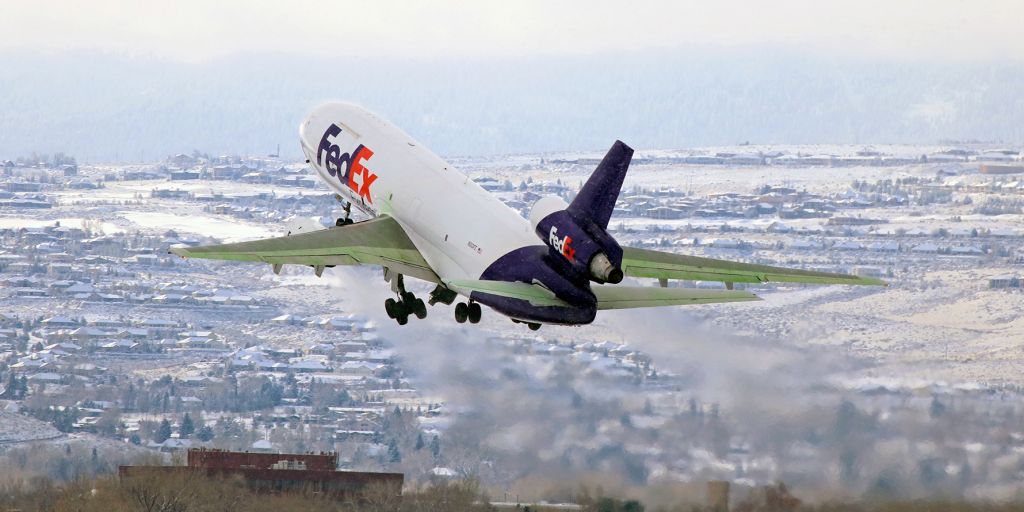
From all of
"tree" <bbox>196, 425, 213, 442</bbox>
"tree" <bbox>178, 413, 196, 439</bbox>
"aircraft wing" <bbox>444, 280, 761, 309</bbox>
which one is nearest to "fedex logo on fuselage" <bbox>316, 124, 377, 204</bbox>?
"aircraft wing" <bbox>444, 280, 761, 309</bbox>

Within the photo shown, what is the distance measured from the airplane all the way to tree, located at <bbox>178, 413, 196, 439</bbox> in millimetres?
51062

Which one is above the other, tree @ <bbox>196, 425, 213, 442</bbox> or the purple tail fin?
the purple tail fin

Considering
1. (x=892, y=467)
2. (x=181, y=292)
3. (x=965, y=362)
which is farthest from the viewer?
(x=181, y=292)

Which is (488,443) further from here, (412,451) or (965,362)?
(965,362)

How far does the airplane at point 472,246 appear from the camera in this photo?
58.5 meters

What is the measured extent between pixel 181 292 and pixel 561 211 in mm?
126887

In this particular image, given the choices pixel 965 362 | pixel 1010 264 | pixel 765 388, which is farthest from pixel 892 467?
pixel 1010 264

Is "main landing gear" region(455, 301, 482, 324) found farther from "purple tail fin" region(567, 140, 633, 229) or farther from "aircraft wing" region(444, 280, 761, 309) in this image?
"purple tail fin" region(567, 140, 633, 229)

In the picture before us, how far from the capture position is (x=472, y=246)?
62.9m

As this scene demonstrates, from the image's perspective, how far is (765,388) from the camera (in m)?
84.1

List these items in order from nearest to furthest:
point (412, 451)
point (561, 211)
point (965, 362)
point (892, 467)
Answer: point (561, 211) < point (892, 467) < point (412, 451) < point (965, 362)

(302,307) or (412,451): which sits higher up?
(302,307)

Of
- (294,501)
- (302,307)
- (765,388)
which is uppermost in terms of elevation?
(302,307)

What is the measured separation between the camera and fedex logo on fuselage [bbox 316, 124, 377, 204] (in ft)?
235
